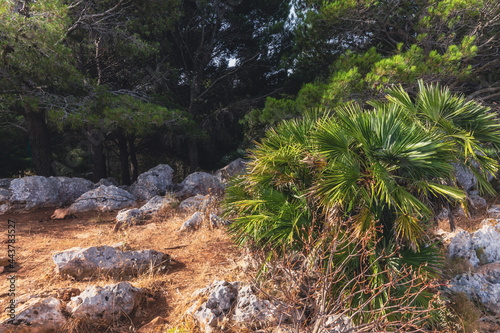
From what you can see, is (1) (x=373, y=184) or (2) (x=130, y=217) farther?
(2) (x=130, y=217)

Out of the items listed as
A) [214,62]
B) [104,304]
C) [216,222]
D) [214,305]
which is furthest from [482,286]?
[214,62]

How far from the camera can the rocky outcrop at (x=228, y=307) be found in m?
3.26

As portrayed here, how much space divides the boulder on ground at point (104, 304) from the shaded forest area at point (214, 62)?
6.04 metres

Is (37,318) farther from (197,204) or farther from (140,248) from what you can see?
(197,204)

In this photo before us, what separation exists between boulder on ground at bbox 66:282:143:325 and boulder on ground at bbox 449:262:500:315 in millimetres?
4325

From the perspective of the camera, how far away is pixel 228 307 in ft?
11.3

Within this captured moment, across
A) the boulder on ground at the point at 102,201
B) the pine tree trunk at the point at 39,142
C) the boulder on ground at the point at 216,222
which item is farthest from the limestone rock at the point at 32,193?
the boulder on ground at the point at 216,222

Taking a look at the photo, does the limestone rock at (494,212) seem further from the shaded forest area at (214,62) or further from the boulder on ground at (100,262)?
the boulder on ground at (100,262)

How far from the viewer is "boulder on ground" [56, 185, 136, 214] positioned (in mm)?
8491

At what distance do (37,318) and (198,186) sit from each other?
24.0 feet

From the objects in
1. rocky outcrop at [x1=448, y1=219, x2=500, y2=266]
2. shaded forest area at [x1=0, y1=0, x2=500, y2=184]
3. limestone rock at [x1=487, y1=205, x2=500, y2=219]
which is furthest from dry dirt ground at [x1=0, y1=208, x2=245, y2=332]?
limestone rock at [x1=487, y1=205, x2=500, y2=219]

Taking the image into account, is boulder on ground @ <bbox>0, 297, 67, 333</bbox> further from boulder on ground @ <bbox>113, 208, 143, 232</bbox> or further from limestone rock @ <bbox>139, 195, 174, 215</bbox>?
limestone rock @ <bbox>139, 195, 174, 215</bbox>

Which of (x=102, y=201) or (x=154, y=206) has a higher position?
(x=102, y=201)

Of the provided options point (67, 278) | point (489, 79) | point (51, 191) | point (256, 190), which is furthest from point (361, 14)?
point (51, 191)
